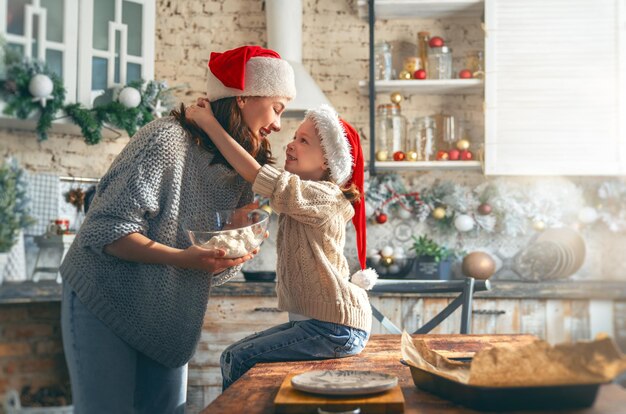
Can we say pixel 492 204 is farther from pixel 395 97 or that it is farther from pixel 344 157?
pixel 344 157

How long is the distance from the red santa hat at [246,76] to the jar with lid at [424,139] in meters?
2.14

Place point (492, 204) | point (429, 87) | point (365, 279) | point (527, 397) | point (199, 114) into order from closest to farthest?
point (527, 397) < point (199, 114) < point (365, 279) < point (429, 87) < point (492, 204)

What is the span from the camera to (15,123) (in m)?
3.58

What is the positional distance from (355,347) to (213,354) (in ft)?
6.06

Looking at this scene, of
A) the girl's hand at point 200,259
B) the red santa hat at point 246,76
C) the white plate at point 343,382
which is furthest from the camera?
the red santa hat at point 246,76

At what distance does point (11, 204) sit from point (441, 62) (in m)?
2.40

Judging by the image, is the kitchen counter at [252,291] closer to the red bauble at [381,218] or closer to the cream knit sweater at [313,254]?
the red bauble at [381,218]

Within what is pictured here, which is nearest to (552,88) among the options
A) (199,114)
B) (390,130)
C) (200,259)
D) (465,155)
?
(465,155)

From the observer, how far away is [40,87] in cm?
333

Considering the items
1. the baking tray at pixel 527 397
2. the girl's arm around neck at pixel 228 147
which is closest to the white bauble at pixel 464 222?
the girl's arm around neck at pixel 228 147

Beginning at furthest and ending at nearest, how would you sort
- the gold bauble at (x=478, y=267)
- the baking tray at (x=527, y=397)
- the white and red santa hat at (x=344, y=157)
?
the gold bauble at (x=478, y=267) < the white and red santa hat at (x=344, y=157) < the baking tray at (x=527, y=397)

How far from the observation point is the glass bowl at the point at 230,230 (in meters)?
1.66

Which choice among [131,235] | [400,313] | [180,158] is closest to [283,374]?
[131,235]

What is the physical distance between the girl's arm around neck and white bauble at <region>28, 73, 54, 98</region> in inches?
70.0
